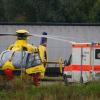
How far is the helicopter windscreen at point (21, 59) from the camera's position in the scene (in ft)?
81.9

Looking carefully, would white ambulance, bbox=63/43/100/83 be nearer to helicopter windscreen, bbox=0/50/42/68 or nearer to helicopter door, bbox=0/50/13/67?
helicopter windscreen, bbox=0/50/42/68

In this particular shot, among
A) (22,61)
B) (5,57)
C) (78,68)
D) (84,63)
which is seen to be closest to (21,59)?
(22,61)

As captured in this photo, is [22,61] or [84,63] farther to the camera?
[84,63]

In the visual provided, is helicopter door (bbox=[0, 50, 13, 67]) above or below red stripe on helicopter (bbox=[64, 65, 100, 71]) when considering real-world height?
above

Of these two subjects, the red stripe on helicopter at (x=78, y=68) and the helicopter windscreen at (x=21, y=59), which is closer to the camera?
the red stripe on helicopter at (x=78, y=68)

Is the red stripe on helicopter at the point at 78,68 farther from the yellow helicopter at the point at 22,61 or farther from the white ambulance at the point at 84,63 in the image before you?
the yellow helicopter at the point at 22,61

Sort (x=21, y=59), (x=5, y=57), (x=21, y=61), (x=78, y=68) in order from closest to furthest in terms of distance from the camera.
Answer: (x=21, y=61), (x=21, y=59), (x=78, y=68), (x=5, y=57)

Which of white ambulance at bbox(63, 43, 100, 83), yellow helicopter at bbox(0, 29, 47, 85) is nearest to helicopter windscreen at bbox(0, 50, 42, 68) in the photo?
yellow helicopter at bbox(0, 29, 47, 85)

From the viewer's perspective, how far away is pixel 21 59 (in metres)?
24.6

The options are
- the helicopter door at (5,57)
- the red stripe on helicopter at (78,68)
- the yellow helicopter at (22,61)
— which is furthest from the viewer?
the helicopter door at (5,57)

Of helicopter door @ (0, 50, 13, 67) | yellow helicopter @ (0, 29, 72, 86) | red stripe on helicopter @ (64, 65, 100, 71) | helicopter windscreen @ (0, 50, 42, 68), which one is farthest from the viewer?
helicopter door @ (0, 50, 13, 67)

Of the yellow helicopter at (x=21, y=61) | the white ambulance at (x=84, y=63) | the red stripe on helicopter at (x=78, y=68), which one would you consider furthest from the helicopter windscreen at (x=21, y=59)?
the white ambulance at (x=84, y=63)

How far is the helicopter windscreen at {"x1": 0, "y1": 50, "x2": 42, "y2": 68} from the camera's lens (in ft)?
81.9

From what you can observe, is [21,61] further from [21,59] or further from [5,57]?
[5,57]
